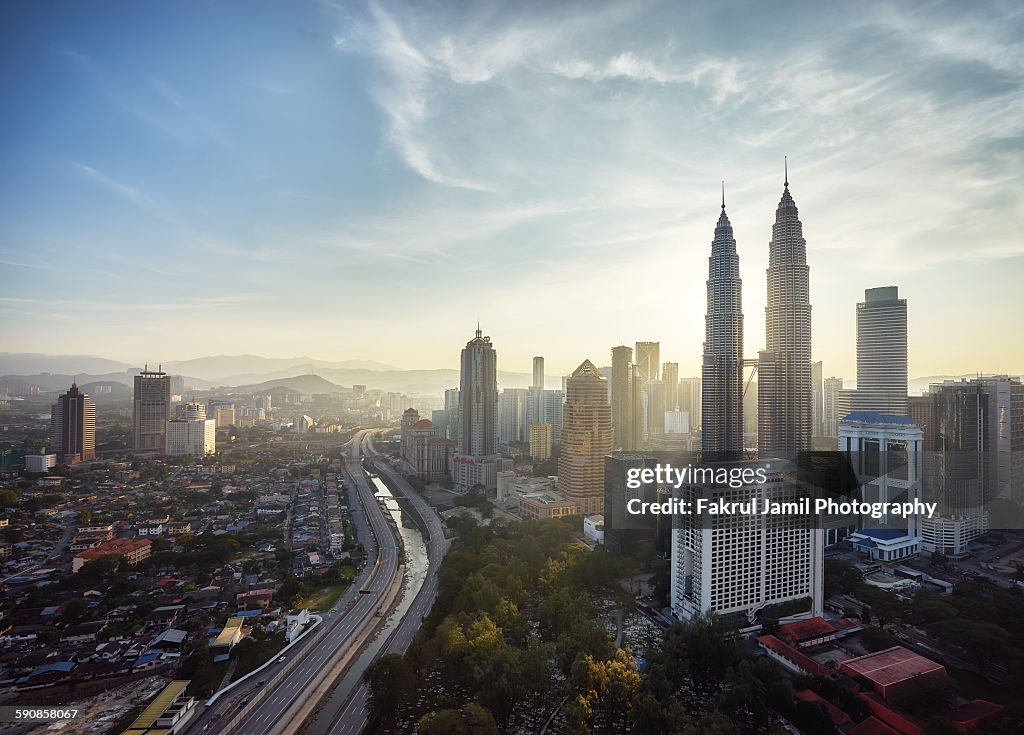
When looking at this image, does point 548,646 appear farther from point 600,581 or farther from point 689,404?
point 689,404

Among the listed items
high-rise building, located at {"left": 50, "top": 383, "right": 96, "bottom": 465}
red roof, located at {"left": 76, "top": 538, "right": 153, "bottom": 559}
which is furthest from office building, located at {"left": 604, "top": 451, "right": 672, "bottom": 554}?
high-rise building, located at {"left": 50, "top": 383, "right": 96, "bottom": 465}

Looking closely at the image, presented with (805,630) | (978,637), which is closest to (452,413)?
(805,630)

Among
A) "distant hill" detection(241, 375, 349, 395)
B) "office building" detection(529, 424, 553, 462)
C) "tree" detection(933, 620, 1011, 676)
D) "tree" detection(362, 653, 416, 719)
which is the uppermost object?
"distant hill" detection(241, 375, 349, 395)

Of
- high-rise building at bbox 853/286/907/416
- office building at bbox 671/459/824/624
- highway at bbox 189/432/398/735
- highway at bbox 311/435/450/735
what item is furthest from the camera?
high-rise building at bbox 853/286/907/416

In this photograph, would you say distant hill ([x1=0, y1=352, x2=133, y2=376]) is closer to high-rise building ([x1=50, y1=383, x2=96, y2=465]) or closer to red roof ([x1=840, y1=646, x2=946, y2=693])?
high-rise building ([x1=50, y1=383, x2=96, y2=465])

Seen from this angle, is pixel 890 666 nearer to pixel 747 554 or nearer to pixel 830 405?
pixel 747 554

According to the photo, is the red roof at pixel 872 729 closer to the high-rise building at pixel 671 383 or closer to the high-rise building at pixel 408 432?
the high-rise building at pixel 408 432
